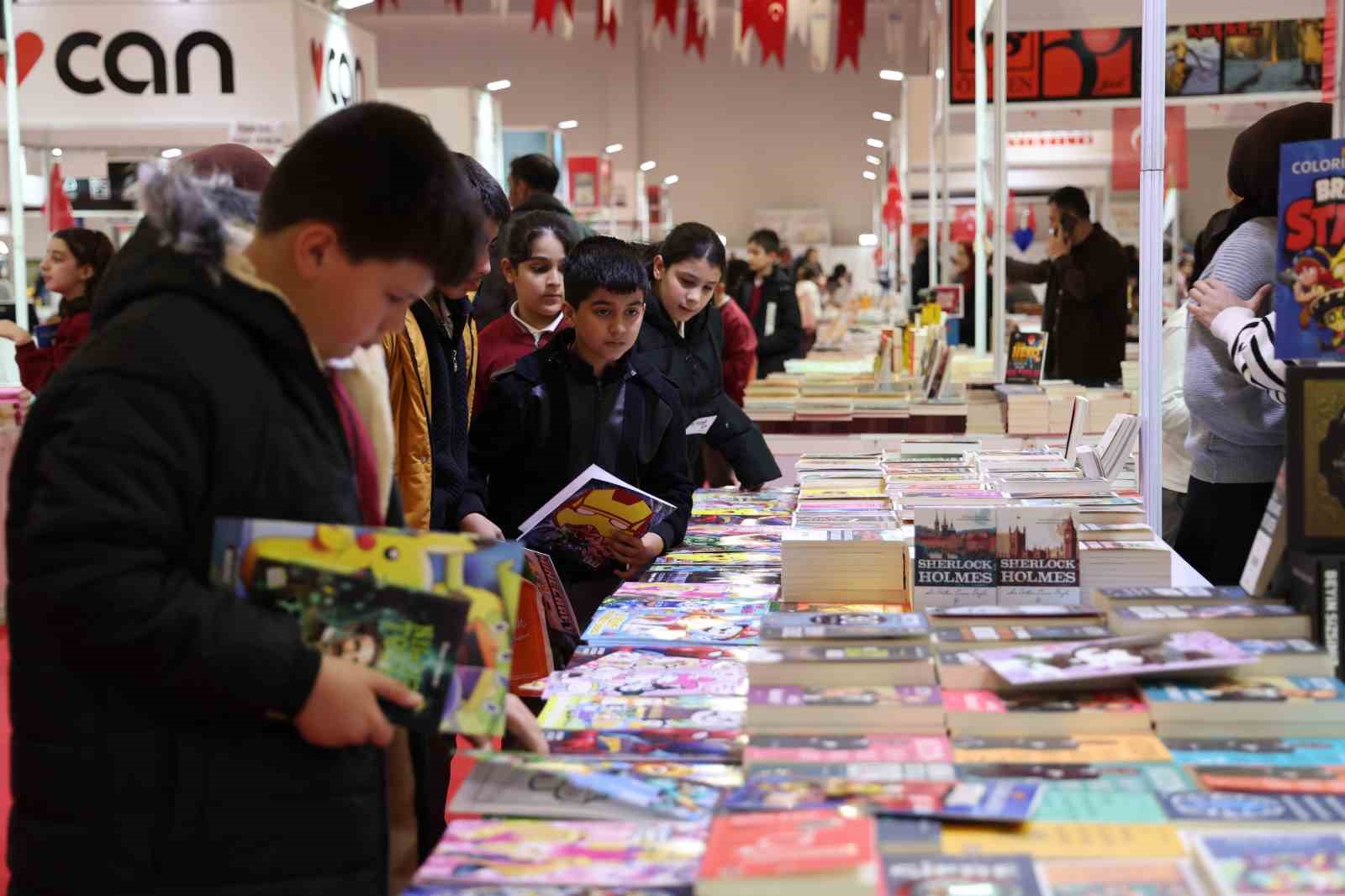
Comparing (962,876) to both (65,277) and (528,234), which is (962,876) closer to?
(528,234)

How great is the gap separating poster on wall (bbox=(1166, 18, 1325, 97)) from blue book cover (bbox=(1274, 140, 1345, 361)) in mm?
6422

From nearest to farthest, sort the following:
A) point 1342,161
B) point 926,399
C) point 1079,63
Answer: point 1342,161 → point 926,399 → point 1079,63

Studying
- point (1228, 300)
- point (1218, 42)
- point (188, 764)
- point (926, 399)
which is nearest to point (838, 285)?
point (1218, 42)

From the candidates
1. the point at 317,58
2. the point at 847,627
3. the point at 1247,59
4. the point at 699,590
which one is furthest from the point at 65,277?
the point at 1247,59

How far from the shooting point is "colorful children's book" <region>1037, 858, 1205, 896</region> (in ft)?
4.56

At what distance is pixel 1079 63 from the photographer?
7961 mm

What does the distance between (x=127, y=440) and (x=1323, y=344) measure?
1840 mm

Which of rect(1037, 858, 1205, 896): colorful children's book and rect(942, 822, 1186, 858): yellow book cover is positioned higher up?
rect(1037, 858, 1205, 896): colorful children's book

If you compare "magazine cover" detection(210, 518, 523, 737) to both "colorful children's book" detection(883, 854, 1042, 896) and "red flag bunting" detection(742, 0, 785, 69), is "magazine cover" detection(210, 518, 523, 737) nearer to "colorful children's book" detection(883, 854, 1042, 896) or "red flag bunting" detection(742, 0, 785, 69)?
"colorful children's book" detection(883, 854, 1042, 896)

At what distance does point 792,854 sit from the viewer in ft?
4.58

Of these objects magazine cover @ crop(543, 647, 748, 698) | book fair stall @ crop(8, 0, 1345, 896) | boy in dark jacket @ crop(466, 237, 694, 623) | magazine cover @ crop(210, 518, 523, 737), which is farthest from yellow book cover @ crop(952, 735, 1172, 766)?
boy in dark jacket @ crop(466, 237, 694, 623)

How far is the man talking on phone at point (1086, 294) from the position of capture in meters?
7.10

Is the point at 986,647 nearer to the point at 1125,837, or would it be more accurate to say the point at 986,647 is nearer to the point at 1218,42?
the point at 1125,837

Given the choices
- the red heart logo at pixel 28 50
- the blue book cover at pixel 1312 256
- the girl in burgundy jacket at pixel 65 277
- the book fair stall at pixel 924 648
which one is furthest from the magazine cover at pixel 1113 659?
the red heart logo at pixel 28 50
